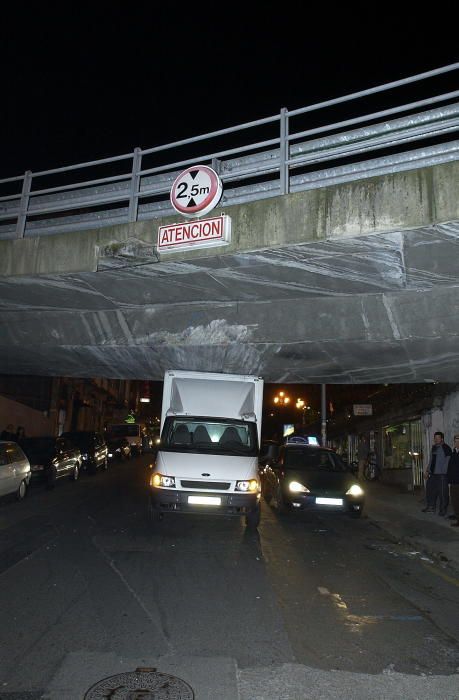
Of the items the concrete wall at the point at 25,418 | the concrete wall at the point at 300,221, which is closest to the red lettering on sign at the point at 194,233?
the concrete wall at the point at 300,221

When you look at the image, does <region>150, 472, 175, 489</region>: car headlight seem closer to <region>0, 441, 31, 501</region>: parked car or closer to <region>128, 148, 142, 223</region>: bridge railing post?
<region>128, 148, 142, 223</region>: bridge railing post

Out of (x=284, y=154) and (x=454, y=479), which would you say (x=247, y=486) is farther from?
(x=284, y=154)

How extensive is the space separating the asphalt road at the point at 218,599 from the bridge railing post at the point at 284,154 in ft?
16.8

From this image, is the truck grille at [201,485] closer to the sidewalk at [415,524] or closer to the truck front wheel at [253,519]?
the truck front wheel at [253,519]

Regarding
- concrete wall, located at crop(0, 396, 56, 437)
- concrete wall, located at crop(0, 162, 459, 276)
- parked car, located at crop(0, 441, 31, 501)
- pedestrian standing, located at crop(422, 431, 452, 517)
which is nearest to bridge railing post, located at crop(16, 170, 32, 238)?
concrete wall, located at crop(0, 162, 459, 276)

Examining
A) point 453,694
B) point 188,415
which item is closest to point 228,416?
point 188,415

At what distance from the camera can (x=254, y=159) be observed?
7676mm

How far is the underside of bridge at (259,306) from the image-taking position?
22.7ft

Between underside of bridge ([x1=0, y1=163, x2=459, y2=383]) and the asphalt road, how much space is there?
3.34 metres

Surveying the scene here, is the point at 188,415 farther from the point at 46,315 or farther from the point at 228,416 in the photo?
the point at 46,315

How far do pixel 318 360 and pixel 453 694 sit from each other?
700cm

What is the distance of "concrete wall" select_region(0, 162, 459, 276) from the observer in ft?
20.3

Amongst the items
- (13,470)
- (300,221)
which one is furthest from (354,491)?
(13,470)

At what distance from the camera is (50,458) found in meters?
16.5
